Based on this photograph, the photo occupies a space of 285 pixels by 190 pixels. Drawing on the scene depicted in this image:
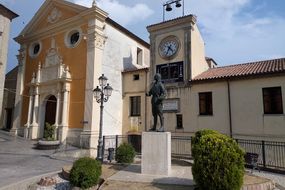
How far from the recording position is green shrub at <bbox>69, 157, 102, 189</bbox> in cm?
782

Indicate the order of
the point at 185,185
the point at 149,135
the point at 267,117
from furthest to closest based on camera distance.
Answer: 1. the point at 267,117
2. the point at 149,135
3. the point at 185,185

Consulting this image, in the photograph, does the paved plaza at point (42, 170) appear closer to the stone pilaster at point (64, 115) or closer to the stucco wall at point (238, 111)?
the stone pilaster at point (64, 115)

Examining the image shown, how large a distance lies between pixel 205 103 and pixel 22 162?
10891 mm

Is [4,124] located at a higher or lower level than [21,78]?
lower

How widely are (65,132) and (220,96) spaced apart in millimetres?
10783

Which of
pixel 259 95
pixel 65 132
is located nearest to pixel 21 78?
pixel 65 132

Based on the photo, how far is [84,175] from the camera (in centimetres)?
782

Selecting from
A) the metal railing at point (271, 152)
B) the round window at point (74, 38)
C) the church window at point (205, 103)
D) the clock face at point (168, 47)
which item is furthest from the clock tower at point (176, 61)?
the round window at point (74, 38)

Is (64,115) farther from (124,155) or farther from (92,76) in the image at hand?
(124,155)

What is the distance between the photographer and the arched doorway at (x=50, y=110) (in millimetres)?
20281

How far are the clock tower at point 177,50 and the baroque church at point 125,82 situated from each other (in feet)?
0.23

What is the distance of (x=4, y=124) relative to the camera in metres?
25.5

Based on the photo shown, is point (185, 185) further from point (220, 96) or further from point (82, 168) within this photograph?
point (220, 96)

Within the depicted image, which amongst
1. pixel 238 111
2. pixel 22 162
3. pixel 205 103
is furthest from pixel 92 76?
pixel 238 111
